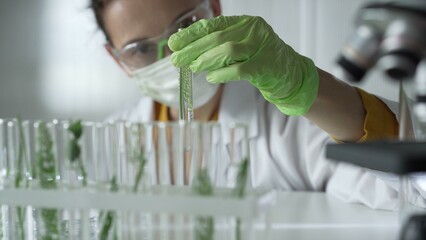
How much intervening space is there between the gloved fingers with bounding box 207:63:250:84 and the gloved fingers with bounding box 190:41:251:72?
16 mm

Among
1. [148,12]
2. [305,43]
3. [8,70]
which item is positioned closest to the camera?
[148,12]

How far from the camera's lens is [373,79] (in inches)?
106

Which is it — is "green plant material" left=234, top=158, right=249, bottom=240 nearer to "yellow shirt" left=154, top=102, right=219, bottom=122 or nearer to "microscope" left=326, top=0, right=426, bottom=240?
"microscope" left=326, top=0, right=426, bottom=240

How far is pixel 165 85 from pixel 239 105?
0.31 m

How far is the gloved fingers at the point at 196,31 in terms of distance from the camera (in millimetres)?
1566

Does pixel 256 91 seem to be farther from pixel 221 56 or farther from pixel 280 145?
pixel 221 56

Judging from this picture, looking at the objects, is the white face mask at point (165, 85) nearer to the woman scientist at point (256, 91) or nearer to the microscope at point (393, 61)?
the woman scientist at point (256, 91)

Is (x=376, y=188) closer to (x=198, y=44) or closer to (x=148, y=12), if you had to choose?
(x=198, y=44)

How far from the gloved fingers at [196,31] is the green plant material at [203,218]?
56cm

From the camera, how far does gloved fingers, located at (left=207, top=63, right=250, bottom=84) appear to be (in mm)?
1542

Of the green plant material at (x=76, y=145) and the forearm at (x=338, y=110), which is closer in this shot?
the green plant material at (x=76, y=145)

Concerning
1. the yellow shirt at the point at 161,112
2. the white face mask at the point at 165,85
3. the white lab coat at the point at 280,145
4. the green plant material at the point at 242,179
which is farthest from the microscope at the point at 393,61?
the yellow shirt at the point at 161,112

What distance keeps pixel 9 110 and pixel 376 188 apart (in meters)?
2.09

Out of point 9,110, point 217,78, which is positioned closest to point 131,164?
point 217,78
